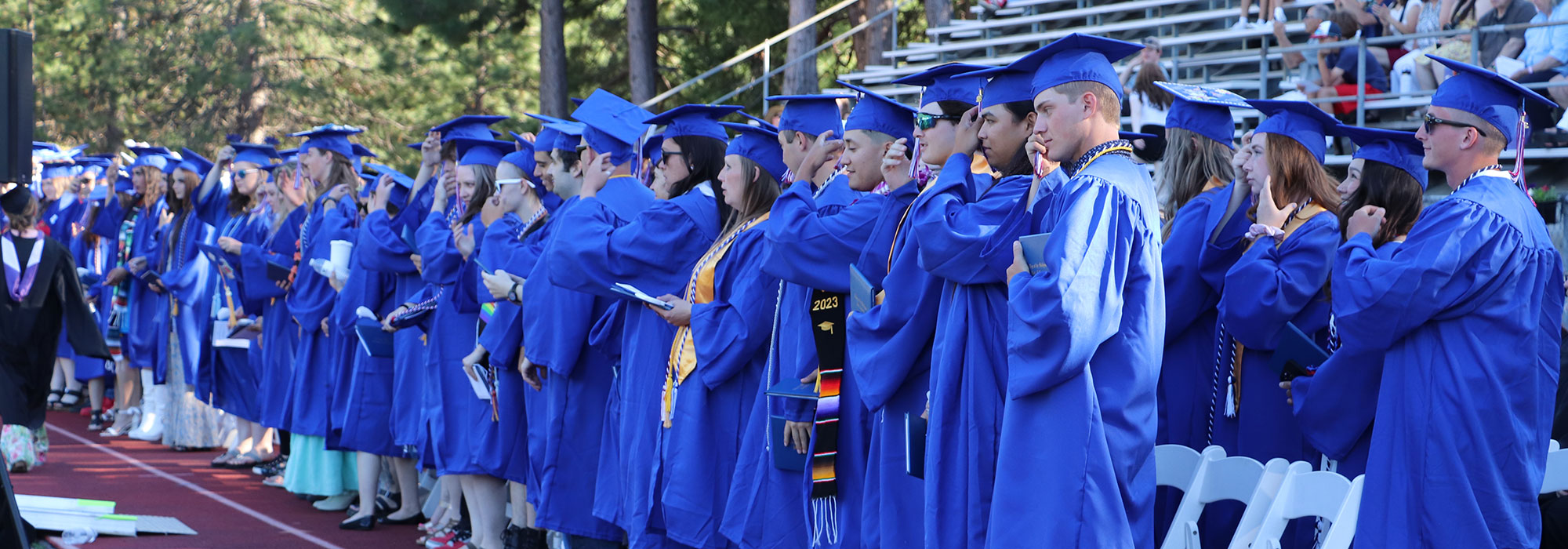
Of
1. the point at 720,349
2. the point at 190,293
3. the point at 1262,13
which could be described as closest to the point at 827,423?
the point at 720,349

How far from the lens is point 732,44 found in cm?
1948

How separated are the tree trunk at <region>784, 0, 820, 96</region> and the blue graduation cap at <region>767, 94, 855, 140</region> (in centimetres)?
1109

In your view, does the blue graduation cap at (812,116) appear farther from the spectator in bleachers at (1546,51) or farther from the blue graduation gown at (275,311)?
the spectator in bleachers at (1546,51)

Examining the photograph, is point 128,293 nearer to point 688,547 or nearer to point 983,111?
point 688,547

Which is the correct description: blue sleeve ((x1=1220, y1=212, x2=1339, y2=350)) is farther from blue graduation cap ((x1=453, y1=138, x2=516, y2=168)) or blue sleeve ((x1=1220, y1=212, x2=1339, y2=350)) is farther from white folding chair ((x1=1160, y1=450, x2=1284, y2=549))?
blue graduation cap ((x1=453, y1=138, x2=516, y2=168))

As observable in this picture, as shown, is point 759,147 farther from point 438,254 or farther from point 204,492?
point 204,492

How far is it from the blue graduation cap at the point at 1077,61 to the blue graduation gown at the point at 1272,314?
1050 mm

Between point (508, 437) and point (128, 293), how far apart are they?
20.4ft

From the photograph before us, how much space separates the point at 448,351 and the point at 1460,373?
14.5 feet

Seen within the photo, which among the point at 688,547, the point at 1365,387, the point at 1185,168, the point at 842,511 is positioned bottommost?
the point at 688,547

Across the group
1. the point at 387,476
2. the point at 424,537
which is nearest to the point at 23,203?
the point at 387,476

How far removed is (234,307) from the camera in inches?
356

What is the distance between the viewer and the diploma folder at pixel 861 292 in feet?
12.6

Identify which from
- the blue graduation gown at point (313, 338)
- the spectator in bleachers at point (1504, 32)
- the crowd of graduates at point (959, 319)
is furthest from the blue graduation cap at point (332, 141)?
the spectator in bleachers at point (1504, 32)
